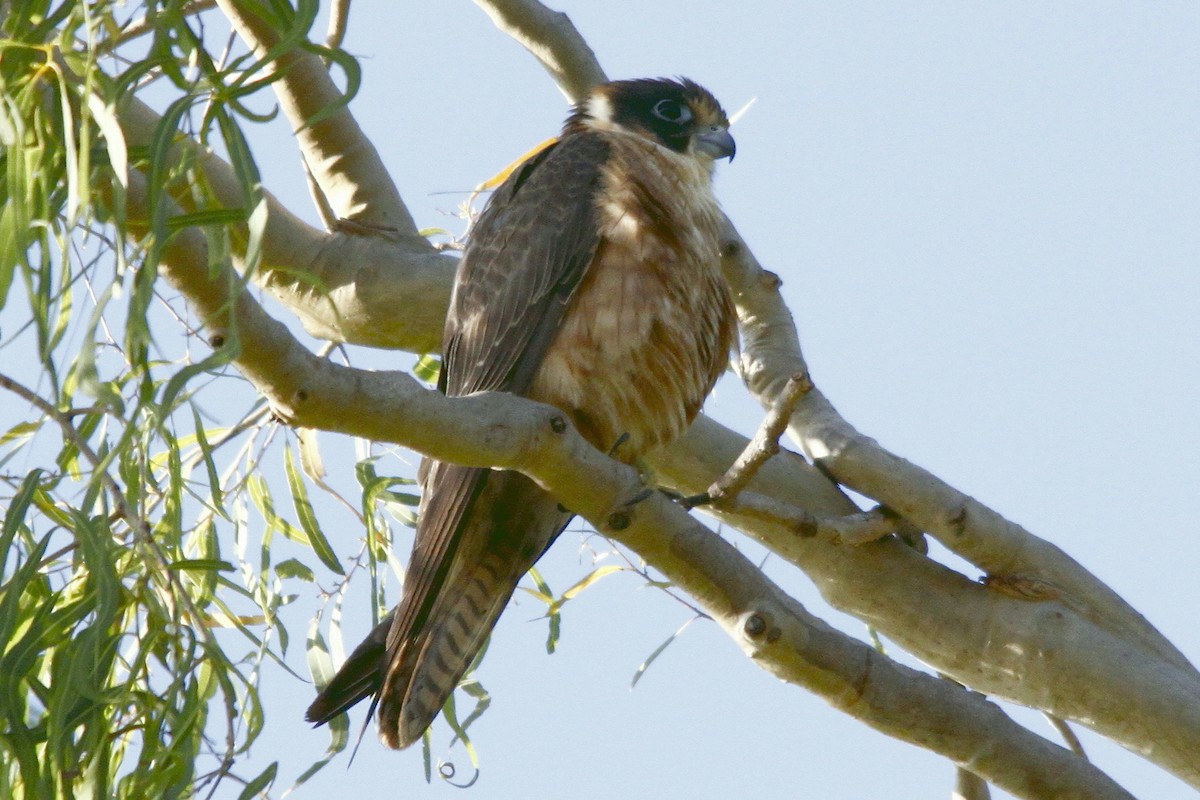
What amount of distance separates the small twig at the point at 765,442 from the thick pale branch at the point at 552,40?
164 cm

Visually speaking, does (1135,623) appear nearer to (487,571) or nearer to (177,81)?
(487,571)

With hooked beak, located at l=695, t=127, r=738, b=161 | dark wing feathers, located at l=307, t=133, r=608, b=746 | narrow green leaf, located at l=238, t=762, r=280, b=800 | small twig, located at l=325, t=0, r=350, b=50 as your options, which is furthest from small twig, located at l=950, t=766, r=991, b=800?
small twig, located at l=325, t=0, r=350, b=50

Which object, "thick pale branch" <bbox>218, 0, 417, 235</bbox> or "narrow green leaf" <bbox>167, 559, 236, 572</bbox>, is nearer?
"narrow green leaf" <bbox>167, 559, 236, 572</bbox>

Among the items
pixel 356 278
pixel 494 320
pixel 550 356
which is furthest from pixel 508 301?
pixel 356 278

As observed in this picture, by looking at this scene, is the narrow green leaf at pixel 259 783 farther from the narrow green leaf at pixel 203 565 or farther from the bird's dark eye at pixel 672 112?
the bird's dark eye at pixel 672 112

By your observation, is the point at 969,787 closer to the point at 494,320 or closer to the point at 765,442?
the point at 765,442

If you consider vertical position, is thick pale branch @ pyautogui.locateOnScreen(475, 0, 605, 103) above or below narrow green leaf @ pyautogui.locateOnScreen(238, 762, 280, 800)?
above

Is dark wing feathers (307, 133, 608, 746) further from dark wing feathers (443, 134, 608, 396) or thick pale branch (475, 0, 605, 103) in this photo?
thick pale branch (475, 0, 605, 103)

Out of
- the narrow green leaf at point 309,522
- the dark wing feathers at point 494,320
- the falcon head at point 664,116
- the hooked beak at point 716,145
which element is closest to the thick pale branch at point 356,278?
the dark wing feathers at point 494,320

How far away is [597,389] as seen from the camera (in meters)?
3.59

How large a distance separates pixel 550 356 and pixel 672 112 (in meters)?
1.29

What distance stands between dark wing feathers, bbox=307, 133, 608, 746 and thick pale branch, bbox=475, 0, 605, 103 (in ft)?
0.63

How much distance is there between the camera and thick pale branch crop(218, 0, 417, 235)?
3.87 metres

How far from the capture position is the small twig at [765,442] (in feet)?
8.34
